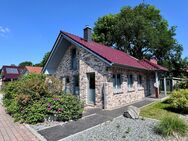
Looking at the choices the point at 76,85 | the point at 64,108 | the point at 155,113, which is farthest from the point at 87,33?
the point at 155,113

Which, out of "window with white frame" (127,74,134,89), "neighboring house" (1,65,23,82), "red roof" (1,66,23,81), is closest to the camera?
"window with white frame" (127,74,134,89)

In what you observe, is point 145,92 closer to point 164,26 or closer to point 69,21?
point 69,21

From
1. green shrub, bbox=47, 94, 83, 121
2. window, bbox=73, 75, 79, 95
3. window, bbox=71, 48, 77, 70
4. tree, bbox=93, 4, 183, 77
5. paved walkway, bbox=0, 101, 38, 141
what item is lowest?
paved walkway, bbox=0, 101, 38, 141

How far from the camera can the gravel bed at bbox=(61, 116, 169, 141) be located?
5660 millimetres

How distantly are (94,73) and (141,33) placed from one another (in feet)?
61.1

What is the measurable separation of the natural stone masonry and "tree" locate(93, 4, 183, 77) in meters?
13.9

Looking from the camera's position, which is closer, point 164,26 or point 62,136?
point 62,136

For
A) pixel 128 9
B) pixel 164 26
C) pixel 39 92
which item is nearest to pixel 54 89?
pixel 39 92

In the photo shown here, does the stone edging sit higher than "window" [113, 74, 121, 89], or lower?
lower

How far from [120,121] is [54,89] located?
182 inches

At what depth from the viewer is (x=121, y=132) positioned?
20.5 feet

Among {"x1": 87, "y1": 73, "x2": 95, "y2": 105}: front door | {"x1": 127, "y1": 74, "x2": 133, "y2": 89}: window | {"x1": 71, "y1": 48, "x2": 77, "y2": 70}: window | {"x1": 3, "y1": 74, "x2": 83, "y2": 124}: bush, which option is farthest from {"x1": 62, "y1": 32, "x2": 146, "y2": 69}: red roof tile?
{"x1": 3, "y1": 74, "x2": 83, "y2": 124}: bush

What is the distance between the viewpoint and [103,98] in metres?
11.4

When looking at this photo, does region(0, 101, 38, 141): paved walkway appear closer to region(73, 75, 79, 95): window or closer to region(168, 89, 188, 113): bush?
region(73, 75, 79, 95): window
